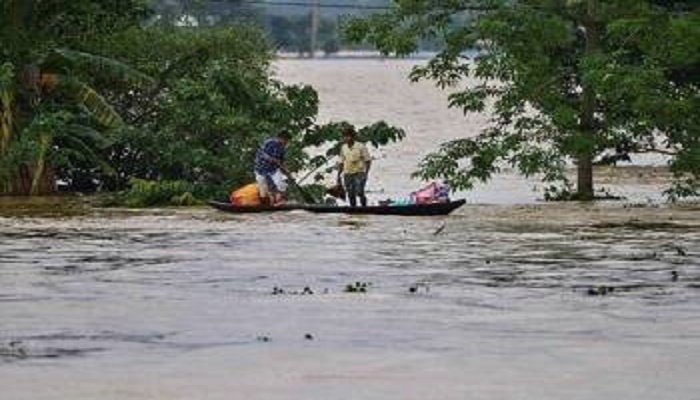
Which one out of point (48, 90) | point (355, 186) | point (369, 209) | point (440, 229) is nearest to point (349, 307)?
point (440, 229)

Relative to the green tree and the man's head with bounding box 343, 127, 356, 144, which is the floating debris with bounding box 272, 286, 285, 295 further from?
the green tree

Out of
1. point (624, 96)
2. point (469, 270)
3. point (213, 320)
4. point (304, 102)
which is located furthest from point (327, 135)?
point (213, 320)

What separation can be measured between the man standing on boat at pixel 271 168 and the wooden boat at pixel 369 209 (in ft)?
1.34

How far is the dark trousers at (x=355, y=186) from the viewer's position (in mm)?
29719

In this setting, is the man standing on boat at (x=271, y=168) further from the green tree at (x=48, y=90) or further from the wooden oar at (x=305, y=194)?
the green tree at (x=48, y=90)

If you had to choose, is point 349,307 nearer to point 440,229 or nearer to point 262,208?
point 440,229

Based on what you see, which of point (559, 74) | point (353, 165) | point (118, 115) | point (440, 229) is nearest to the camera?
point (440, 229)

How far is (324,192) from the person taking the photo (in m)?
32.6

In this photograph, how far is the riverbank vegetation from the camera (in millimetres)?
33938

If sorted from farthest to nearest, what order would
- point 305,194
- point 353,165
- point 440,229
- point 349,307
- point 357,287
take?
1. point 305,194
2. point 353,165
3. point 440,229
4. point 357,287
5. point 349,307

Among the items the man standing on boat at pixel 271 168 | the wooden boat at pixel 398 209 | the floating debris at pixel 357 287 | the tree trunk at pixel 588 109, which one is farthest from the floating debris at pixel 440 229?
the floating debris at pixel 357 287

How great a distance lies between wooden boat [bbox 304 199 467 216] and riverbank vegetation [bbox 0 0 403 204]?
4.01m

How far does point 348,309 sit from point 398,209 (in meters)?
12.4

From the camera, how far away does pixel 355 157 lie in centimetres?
2944
